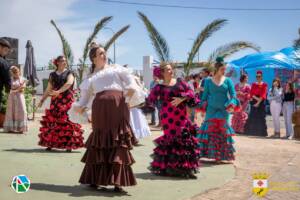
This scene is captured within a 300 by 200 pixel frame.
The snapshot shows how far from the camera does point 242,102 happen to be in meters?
15.3

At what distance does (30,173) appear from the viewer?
670 cm

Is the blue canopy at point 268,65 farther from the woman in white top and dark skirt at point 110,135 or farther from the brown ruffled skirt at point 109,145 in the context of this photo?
the brown ruffled skirt at point 109,145

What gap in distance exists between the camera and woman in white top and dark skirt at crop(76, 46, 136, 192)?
18.5 feet

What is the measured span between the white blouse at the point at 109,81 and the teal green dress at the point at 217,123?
3.04m

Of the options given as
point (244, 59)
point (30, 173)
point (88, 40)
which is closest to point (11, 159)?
point (30, 173)

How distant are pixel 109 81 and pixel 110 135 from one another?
0.69m

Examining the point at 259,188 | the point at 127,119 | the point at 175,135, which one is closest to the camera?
the point at 259,188

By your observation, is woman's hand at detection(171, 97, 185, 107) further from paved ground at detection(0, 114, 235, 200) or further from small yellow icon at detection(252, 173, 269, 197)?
small yellow icon at detection(252, 173, 269, 197)

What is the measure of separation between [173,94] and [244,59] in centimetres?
1599

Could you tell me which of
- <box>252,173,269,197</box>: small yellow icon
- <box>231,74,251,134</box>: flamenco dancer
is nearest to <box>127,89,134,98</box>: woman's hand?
<box>252,173,269,197</box>: small yellow icon

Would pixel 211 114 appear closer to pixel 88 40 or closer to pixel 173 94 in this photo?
pixel 173 94

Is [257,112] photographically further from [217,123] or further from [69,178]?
[69,178]

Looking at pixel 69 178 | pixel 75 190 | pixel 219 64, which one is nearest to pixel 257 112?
pixel 219 64

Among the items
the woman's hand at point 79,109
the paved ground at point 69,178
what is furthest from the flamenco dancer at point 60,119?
the woman's hand at point 79,109
